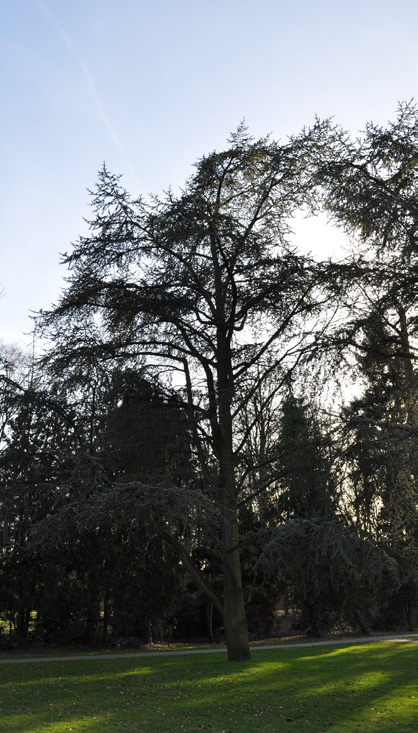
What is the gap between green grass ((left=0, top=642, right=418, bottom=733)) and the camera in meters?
8.19

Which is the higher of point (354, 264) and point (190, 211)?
point (190, 211)

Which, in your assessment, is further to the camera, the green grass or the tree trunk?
the tree trunk

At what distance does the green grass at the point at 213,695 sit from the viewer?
8188mm

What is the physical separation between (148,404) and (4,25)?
7.53 metres

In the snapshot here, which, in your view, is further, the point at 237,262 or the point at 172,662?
the point at 172,662

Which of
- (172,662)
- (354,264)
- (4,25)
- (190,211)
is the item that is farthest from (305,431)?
(4,25)

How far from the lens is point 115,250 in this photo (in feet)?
43.8

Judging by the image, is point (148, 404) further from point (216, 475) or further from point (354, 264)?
point (354, 264)

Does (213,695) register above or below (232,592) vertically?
below

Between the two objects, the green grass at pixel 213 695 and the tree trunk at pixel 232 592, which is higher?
the tree trunk at pixel 232 592

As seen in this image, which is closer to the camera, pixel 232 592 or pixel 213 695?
pixel 213 695

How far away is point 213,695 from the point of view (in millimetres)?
10203

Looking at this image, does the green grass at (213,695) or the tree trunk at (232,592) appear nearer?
the green grass at (213,695)

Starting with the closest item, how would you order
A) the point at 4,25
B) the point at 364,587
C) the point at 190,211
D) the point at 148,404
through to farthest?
the point at 4,25
the point at 190,211
the point at 148,404
the point at 364,587
